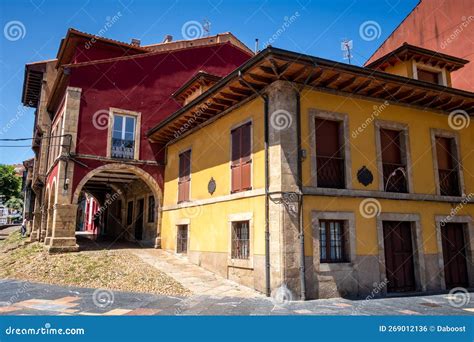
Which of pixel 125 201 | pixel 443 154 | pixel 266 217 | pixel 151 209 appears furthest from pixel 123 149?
pixel 443 154

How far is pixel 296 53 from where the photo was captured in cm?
830

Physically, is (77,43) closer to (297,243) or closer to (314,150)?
(314,150)

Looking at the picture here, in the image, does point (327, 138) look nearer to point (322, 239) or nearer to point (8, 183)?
point (322, 239)

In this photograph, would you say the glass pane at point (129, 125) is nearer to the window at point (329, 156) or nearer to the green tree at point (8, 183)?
the window at point (329, 156)

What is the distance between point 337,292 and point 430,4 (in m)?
15.3

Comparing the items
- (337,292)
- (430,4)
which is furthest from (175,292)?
(430,4)

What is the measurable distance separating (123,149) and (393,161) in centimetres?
1076

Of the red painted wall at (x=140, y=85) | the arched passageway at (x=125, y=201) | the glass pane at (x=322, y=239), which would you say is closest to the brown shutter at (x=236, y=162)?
the glass pane at (x=322, y=239)

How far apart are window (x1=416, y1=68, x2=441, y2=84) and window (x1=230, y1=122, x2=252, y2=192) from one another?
6954 millimetres

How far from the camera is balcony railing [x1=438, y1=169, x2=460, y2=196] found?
11.1 metres

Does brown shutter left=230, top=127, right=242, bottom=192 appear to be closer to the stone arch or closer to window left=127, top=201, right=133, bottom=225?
the stone arch

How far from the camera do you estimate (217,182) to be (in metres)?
11.4

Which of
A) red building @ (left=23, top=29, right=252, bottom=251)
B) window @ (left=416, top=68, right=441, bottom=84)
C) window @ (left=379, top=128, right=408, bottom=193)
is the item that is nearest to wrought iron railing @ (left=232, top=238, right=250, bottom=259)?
window @ (left=379, top=128, right=408, bottom=193)

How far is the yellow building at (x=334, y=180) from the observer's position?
870 centimetres
